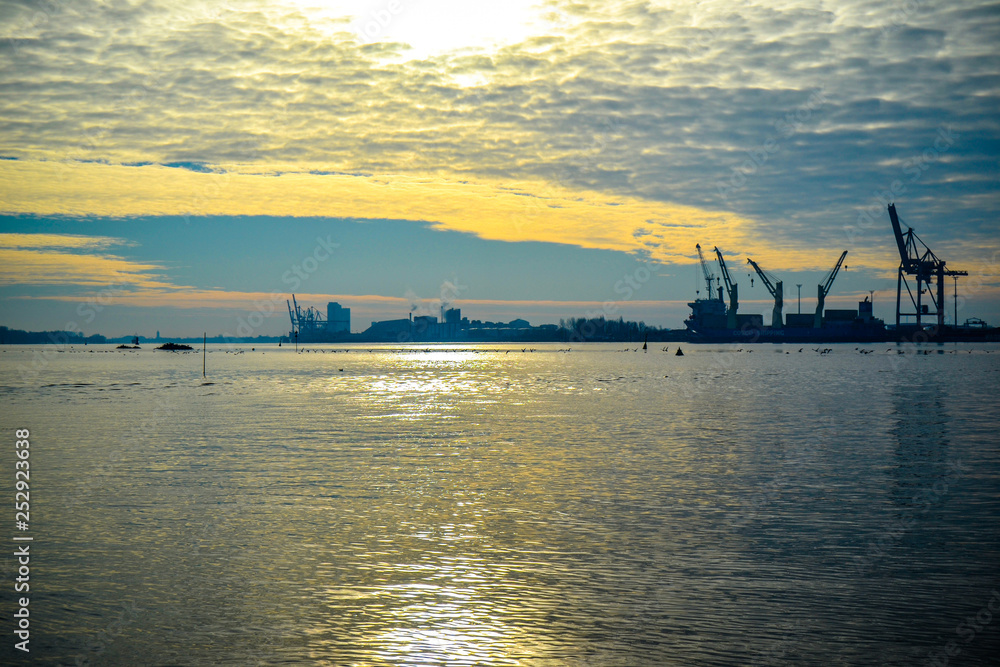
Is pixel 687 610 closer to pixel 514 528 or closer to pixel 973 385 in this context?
pixel 514 528

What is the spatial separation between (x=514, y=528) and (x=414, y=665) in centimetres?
725

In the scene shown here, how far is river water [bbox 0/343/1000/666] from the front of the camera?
10.2m

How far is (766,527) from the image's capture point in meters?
16.3

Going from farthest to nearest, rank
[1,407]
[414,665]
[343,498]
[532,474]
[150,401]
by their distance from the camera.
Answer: [150,401] < [1,407] < [532,474] < [343,498] < [414,665]

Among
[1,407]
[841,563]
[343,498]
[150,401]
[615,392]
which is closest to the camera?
[841,563]

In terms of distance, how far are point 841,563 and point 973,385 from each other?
6087cm

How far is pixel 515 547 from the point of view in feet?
48.6

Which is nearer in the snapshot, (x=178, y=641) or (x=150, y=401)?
(x=178, y=641)

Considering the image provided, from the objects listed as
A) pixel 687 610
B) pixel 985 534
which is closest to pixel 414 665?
pixel 687 610

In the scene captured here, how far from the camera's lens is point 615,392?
201 ft

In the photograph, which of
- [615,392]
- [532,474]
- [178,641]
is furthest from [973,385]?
[178,641]

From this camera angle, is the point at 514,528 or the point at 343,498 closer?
the point at 514,528

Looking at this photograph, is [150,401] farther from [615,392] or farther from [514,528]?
[514,528]

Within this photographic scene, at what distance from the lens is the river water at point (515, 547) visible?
10.2 meters
